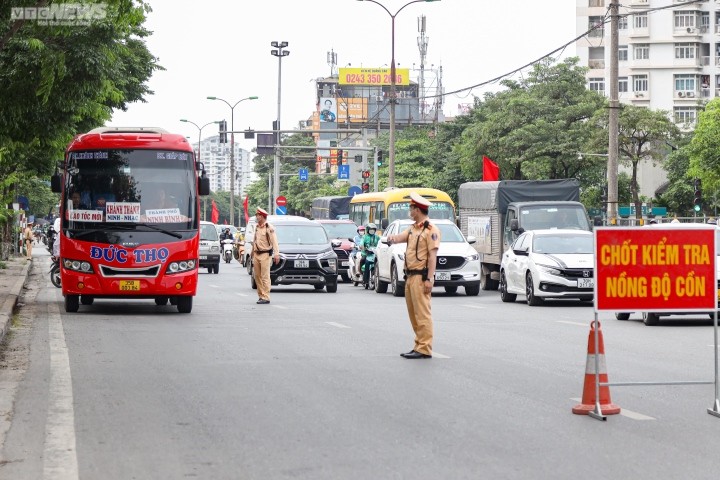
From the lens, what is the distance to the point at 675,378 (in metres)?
12.5

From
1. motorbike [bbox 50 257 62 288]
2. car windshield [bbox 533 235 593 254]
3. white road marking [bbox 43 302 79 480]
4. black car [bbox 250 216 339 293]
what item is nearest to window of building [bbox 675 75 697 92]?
black car [bbox 250 216 339 293]

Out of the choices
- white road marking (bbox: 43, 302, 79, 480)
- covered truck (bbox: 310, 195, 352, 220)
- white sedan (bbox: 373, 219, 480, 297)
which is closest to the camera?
white road marking (bbox: 43, 302, 79, 480)

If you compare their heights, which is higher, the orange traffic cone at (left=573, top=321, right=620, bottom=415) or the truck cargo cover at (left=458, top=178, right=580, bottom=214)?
the truck cargo cover at (left=458, top=178, right=580, bottom=214)

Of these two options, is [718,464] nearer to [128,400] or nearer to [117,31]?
[128,400]

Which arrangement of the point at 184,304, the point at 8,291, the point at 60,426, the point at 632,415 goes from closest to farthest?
1. the point at 60,426
2. the point at 632,415
3. the point at 184,304
4. the point at 8,291

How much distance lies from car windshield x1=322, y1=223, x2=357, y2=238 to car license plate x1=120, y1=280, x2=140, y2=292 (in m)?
19.1

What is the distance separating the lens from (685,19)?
106250mm

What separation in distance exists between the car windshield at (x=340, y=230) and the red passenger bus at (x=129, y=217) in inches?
709

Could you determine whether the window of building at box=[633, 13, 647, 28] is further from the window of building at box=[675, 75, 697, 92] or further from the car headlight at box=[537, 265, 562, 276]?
the car headlight at box=[537, 265, 562, 276]

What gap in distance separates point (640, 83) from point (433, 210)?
233 feet

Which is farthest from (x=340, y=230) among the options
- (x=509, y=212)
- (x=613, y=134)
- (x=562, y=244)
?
(x=562, y=244)

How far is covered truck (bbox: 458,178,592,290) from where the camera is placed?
1244 inches

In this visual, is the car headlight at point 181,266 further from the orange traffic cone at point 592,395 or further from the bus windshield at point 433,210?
the bus windshield at point 433,210

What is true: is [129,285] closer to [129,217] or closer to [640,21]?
[129,217]
